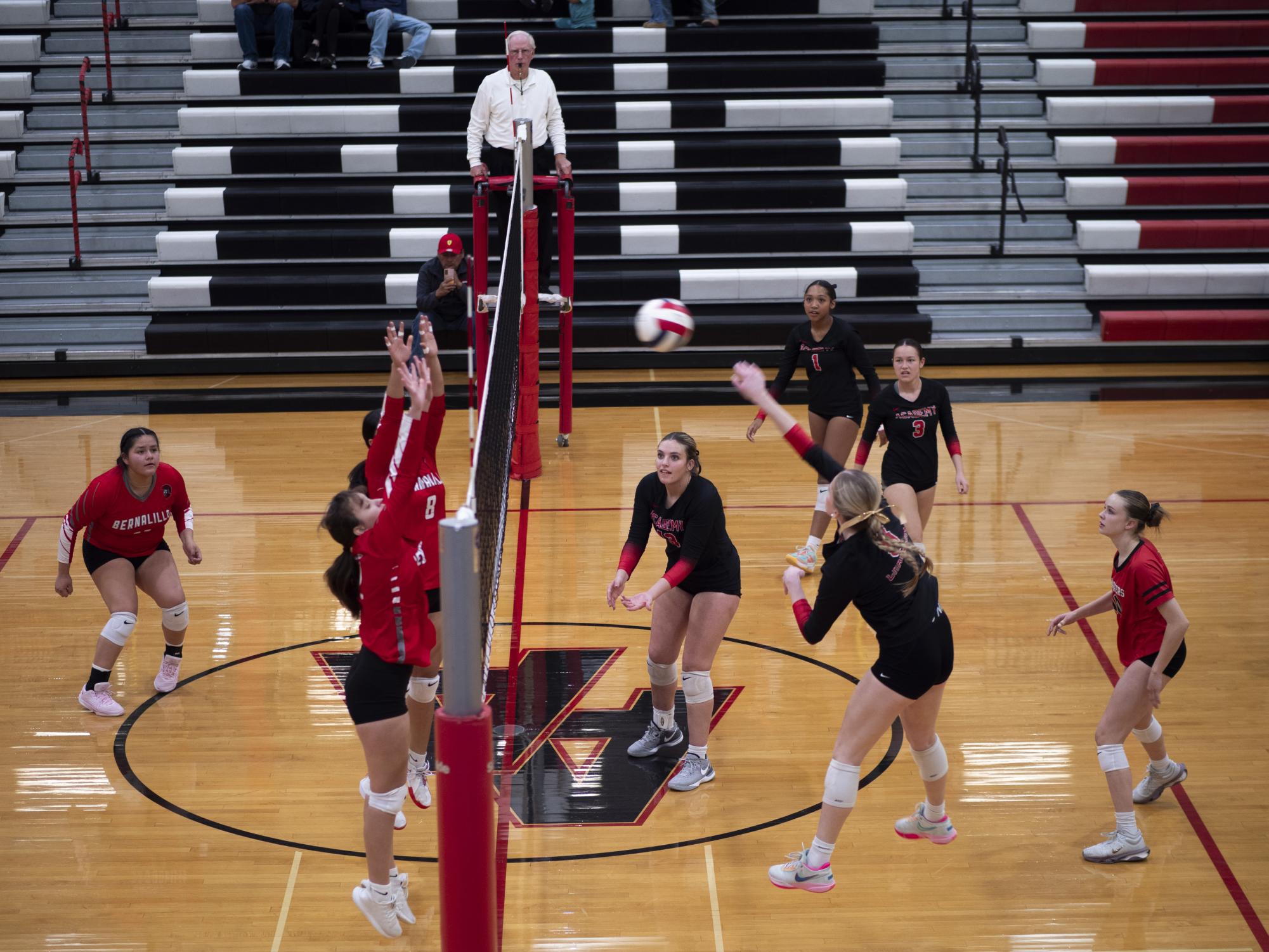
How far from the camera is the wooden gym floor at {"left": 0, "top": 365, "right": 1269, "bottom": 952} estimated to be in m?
5.03

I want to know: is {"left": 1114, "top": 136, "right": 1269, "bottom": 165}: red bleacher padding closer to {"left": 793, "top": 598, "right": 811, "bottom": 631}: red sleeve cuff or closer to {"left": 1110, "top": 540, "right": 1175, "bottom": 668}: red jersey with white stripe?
{"left": 1110, "top": 540, "right": 1175, "bottom": 668}: red jersey with white stripe

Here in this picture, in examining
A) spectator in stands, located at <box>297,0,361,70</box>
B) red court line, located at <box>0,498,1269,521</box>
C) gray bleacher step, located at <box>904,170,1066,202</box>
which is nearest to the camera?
red court line, located at <box>0,498,1269,521</box>

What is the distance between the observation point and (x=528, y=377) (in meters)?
10.4

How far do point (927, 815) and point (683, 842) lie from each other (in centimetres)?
105

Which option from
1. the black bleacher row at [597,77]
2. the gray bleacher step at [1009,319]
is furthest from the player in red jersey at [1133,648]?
the black bleacher row at [597,77]

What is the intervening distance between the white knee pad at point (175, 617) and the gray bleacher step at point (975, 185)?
1060cm

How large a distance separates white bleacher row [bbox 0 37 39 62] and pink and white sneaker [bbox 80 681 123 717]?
38.2ft

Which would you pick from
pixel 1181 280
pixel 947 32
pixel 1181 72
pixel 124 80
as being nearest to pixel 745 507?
pixel 1181 280

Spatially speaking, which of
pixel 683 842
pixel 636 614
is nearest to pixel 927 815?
pixel 683 842

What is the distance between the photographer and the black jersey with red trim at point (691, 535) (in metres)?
5.64

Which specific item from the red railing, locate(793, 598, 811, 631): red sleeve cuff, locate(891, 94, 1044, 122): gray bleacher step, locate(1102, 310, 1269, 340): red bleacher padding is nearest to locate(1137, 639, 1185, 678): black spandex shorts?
locate(793, 598, 811, 631): red sleeve cuff

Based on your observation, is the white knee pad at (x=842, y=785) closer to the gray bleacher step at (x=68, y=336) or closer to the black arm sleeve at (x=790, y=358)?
the black arm sleeve at (x=790, y=358)

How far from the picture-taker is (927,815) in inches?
213

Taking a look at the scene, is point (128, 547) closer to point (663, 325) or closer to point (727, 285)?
point (663, 325)
